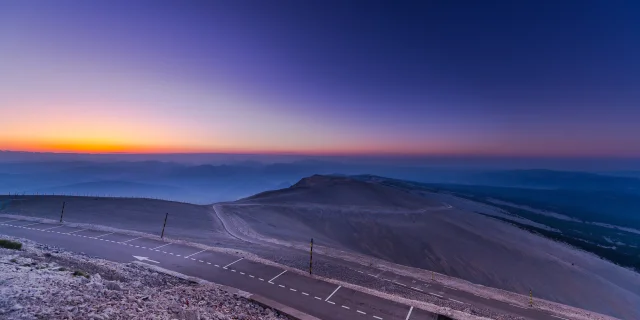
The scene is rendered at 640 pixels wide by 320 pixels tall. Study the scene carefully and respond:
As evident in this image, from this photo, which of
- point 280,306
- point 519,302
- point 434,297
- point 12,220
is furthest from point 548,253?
point 12,220

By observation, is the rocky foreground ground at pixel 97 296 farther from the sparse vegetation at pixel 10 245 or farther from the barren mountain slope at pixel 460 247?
the barren mountain slope at pixel 460 247

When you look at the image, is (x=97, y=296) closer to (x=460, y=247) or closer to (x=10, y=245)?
(x=10, y=245)

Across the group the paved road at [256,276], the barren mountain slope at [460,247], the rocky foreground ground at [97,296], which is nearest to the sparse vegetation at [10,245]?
the rocky foreground ground at [97,296]

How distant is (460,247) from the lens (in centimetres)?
5672

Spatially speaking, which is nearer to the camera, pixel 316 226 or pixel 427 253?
Result: pixel 427 253

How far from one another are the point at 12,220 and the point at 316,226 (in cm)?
4545

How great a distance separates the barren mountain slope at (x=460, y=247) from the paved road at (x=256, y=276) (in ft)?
66.1

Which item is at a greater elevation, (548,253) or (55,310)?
(55,310)

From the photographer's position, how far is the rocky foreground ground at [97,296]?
10.7 m

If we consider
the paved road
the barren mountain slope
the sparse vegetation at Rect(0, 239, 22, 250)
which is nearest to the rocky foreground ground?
the sparse vegetation at Rect(0, 239, 22, 250)

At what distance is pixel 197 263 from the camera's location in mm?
24859

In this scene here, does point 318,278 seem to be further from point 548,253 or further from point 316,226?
point 548,253

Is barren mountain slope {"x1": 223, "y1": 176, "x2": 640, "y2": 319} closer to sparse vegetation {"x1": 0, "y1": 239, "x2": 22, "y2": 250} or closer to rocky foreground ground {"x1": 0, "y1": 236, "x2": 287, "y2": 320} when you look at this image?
rocky foreground ground {"x1": 0, "y1": 236, "x2": 287, "y2": 320}

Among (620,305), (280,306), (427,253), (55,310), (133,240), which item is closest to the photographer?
(55,310)
